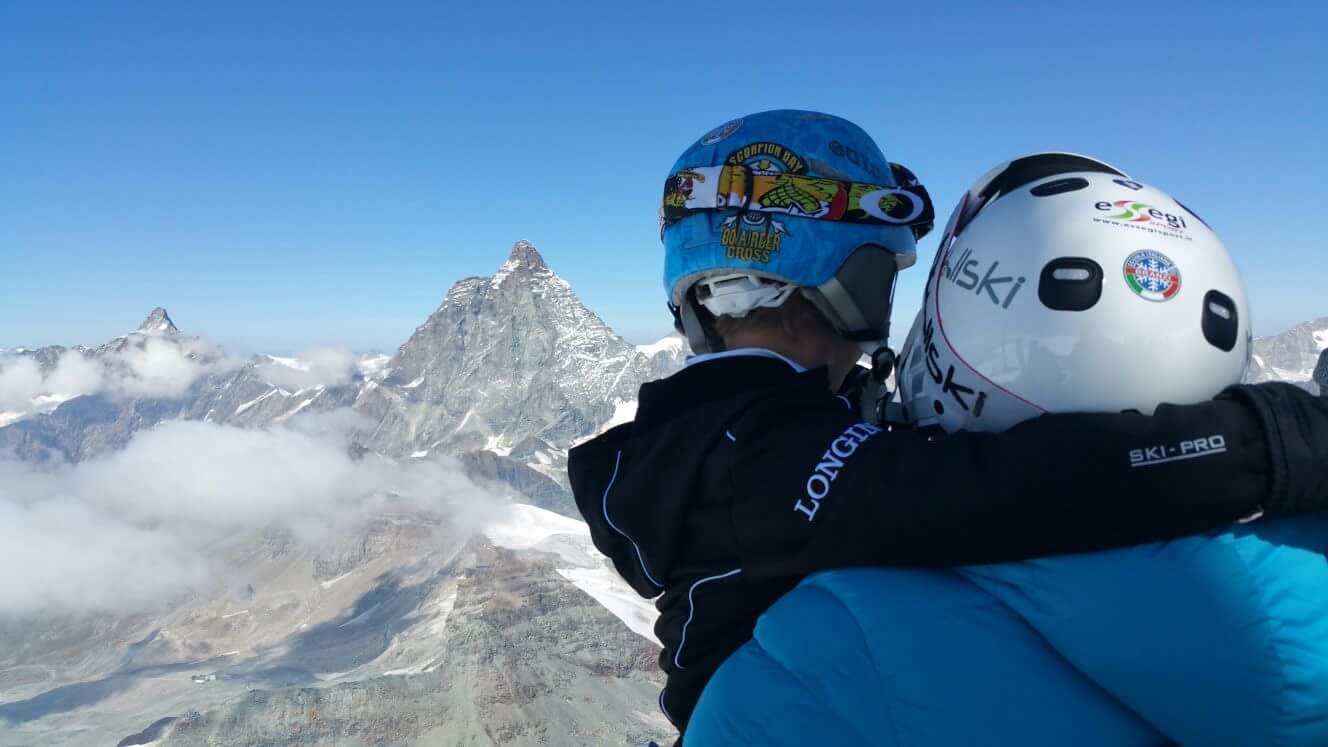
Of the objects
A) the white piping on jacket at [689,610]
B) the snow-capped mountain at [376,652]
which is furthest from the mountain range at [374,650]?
the white piping on jacket at [689,610]

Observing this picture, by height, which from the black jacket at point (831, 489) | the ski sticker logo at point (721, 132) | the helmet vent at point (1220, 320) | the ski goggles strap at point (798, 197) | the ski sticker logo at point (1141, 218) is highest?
the ski sticker logo at point (721, 132)

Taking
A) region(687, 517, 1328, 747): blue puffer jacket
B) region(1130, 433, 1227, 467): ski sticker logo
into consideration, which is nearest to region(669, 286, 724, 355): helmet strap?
region(687, 517, 1328, 747): blue puffer jacket

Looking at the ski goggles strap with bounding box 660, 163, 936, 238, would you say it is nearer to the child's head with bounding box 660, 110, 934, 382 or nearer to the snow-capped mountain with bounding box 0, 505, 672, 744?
the child's head with bounding box 660, 110, 934, 382

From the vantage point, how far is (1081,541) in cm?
→ 168

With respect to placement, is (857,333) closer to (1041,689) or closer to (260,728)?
(1041,689)

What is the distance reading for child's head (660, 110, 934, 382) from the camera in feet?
9.20

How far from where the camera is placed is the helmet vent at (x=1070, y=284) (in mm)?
2010

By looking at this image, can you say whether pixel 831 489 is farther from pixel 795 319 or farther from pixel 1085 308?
pixel 795 319

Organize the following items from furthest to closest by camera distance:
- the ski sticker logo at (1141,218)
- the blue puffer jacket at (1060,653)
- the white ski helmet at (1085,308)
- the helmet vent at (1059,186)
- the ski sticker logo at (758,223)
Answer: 1. the ski sticker logo at (758,223)
2. the helmet vent at (1059,186)
3. the ski sticker logo at (1141,218)
4. the white ski helmet at (1085,308)
5. the blue puffer jacket at (1060,653)

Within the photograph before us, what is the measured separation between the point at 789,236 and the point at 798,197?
17cm

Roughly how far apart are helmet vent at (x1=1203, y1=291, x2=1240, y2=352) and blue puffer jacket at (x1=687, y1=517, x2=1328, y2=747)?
56 cm

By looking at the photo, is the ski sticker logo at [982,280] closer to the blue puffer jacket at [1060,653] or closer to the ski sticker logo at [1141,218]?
the ski sticker logo at [1141,218]

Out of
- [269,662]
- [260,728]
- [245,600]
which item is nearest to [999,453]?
[260,728]

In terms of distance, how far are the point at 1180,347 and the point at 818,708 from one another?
4.66ft
